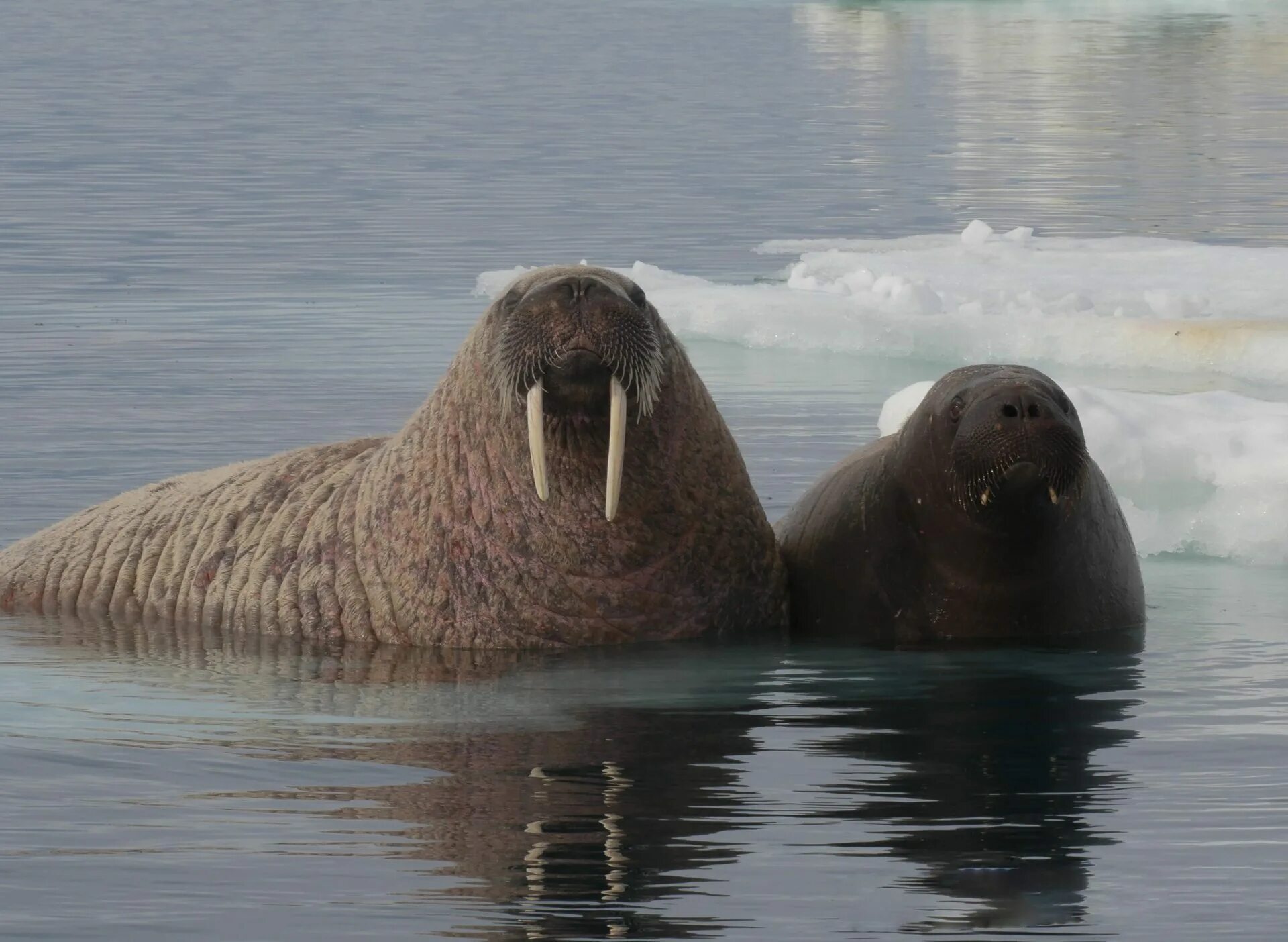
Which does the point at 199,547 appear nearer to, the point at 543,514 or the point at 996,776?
the point at 543,514

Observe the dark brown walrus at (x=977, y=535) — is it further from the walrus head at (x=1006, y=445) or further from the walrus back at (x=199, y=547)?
the walrus back at (x=199, y=547)

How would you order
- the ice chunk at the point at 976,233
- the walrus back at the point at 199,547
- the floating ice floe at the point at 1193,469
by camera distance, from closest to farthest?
the walrus back at the point at 199,547 → the floating ice floe at the point at 1193,469 → the ice chunk at the point at 976,233

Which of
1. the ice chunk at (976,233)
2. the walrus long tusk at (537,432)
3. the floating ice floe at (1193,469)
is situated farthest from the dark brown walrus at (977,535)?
the ice chunk at (976,233)

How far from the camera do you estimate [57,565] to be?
9234mm

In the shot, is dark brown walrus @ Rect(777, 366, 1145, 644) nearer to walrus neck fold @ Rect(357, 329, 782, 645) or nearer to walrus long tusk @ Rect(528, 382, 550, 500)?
walrus neck fold @ Rect(357, 329, 782, 645)

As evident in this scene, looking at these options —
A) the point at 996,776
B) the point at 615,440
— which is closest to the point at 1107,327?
the point at 615,440

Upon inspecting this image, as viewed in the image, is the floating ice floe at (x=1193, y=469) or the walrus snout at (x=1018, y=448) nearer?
the walrus snout at (x=1018, y=448)

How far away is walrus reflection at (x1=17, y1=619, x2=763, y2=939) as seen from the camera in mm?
5223

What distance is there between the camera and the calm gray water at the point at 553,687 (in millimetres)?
5266

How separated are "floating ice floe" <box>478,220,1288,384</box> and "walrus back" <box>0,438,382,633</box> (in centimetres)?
596

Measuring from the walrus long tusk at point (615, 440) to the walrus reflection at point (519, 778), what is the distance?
0.55 meters

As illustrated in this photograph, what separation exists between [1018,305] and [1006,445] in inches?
308

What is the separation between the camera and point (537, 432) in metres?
7.57

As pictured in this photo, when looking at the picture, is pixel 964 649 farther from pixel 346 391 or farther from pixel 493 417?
pixel 346 391
